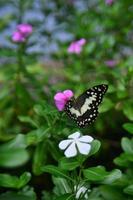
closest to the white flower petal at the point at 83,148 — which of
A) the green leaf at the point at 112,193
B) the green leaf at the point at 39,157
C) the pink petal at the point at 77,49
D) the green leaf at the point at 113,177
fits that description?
the green leaf at the point at 113,177

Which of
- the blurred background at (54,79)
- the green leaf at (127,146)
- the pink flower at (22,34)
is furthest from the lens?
the pink flower at (22,34)

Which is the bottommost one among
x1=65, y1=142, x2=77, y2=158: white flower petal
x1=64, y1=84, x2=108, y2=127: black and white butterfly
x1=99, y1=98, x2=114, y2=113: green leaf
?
x1=65, y1=142, x2=77, y2=158: white flower petal

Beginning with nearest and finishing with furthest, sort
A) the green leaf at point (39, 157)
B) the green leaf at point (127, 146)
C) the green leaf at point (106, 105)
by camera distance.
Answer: the green leaf at point (127, 146)
the green leaf at point (39, 157)
the green leaf at point (106, 105)

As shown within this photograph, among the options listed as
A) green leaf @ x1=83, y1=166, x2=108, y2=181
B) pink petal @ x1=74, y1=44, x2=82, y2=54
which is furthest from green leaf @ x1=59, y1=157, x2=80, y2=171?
pink petal @ x1=74, y1=44, x2=82, y2=54

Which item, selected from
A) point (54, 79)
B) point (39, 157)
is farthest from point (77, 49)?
point (39, 157)

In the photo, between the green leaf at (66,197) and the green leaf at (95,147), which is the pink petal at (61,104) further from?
the green leaf at (66,197)

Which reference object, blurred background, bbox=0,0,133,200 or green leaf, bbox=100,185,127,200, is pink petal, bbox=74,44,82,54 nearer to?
blurred background, bbox=0,0,133,200
